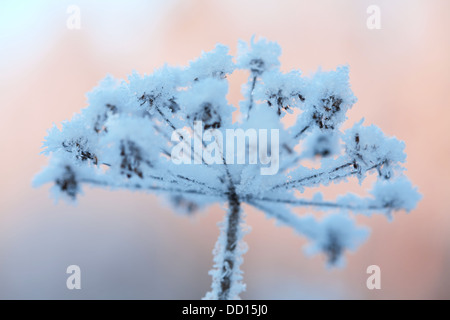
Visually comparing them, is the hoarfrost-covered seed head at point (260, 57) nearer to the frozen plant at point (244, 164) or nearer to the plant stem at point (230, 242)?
the frozen plant at point (244, 164)

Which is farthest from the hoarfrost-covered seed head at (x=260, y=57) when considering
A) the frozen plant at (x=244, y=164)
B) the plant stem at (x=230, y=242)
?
the plant stem at (x=230, y=242)

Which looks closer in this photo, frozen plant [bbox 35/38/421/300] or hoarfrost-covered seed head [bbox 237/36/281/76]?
frozen plant [bbox 35/38/421/300]

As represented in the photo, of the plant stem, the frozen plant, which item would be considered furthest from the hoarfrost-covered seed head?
the plant stem

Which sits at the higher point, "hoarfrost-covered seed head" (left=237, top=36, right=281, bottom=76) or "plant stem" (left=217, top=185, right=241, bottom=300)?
"hoarfrost-covered seed head" (left=237, top=36, right=281, bottom=76)

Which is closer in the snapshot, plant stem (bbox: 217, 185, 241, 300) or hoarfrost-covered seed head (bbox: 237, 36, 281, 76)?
plant stem (bbox: 217, 185, 241, 300)

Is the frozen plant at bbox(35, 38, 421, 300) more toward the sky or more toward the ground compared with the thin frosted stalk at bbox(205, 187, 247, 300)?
more toward the sky

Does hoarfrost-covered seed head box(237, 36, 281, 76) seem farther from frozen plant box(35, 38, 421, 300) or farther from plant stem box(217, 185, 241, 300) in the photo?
plant stem box(217, 185, 241, 300)

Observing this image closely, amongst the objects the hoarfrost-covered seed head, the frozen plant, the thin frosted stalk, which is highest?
the hoarfrost-covered seed head

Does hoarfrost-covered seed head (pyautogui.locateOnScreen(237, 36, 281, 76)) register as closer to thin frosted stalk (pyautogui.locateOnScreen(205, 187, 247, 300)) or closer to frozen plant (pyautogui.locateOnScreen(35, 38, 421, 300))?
frozen plant (pyautogui.locateOnScreen(35, 38, 421, 300))

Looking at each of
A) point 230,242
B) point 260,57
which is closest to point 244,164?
point 230,242
